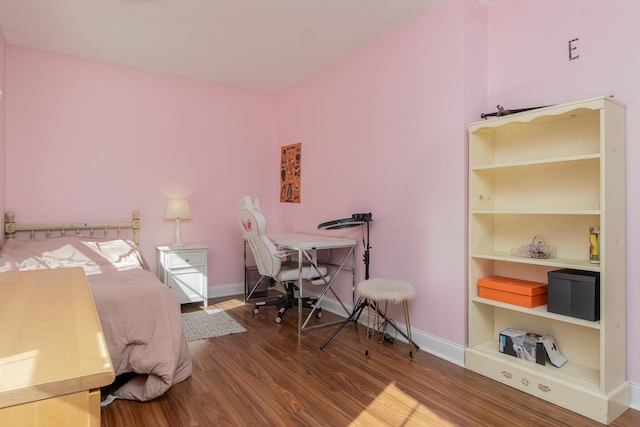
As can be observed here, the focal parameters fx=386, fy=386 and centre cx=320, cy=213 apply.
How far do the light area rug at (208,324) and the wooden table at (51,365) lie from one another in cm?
220

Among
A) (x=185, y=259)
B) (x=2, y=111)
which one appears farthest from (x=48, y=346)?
(x=2, y=111)

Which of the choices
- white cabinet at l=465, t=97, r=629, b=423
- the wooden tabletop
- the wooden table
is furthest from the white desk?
the wooden table

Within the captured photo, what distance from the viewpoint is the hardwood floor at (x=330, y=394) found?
1983mm

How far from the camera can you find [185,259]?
13.3 ft

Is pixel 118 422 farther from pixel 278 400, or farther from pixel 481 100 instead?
pixel 481 100

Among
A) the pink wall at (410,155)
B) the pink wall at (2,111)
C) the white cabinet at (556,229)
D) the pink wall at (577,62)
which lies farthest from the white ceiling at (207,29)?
the white cabinet at (556,229)

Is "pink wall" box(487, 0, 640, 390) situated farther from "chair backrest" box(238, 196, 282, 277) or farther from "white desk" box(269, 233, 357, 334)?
"chair backrest" box(238, 196, 282, 277)

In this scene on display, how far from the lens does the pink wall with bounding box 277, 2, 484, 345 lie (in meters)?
2.76

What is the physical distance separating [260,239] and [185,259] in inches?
43.9

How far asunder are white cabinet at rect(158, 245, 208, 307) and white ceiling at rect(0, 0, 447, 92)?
6.35 feet

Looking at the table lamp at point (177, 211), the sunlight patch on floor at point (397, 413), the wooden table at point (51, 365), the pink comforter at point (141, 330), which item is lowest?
the sunlight patch on floor at point (397, 413)

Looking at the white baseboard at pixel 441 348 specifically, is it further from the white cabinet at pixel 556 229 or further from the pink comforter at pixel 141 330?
the pink comforter at pixel 141 330

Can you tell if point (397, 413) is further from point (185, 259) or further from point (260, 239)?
point (185, 259)

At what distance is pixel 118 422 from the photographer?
1939 mm
